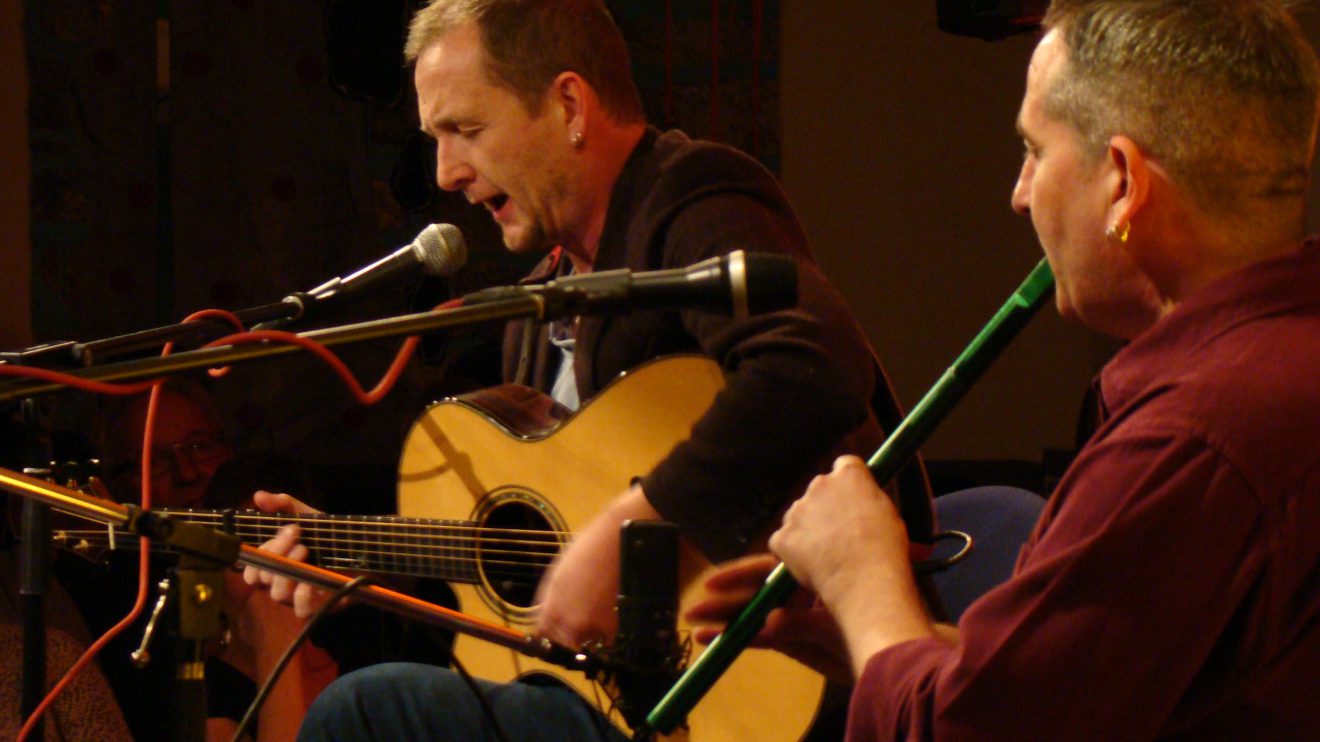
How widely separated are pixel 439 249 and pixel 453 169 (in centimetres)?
57

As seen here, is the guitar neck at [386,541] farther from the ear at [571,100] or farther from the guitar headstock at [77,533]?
the ear at [571,100]

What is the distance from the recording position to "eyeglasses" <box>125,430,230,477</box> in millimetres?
3010

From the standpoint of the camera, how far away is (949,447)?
4230 mm

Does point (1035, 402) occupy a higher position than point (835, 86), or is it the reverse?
point (835, 86)

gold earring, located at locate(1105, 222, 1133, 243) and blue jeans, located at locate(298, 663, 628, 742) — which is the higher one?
gold earring, located at locate(1105, 222, 1133, 243)

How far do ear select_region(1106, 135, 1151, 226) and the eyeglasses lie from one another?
7.45 ft

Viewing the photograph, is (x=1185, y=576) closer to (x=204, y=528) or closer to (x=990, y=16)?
(x=204, y=528)

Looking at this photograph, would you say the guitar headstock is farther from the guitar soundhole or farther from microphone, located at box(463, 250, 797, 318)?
microphone, located at box(463, 250, 797, 318)

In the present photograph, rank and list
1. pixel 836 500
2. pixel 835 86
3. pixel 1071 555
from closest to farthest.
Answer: pixel 1071 555, pixel 836 500, pixel 835 86

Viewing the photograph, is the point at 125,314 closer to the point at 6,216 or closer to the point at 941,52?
the point at 6,216

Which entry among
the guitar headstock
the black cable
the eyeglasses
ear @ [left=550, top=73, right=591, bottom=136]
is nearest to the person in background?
the eyeglasses

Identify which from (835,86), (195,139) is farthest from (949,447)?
(195,139)

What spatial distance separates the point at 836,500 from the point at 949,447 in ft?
Answer: 9.96

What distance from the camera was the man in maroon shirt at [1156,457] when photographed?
102 cm
